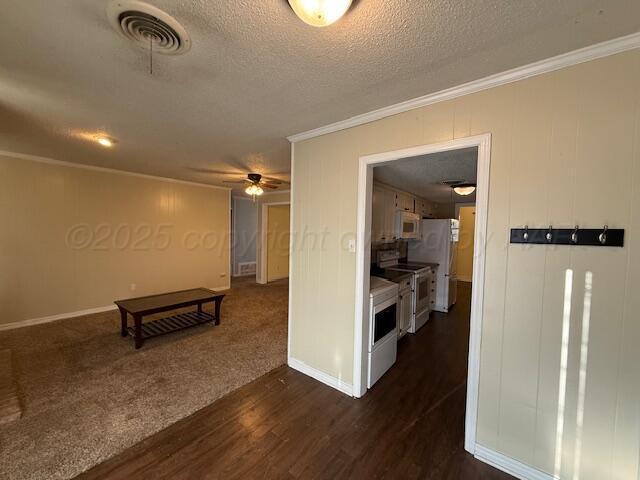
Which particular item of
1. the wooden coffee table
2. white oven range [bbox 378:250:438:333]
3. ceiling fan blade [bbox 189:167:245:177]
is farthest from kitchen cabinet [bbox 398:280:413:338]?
ceiling fan blade [bbox 189:167:245:177]

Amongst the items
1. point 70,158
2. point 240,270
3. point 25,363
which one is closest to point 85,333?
point 25,363

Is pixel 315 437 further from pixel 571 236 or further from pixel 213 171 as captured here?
pixel 213 171

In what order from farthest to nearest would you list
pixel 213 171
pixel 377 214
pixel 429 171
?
pixel 213 171, pixel 377 214, pixel 429 171

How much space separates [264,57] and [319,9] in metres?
0.57

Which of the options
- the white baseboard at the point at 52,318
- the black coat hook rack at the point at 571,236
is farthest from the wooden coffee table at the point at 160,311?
the black coat hook rack at the point at 571,236

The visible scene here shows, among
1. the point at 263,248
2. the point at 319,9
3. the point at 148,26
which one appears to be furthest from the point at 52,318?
the point at 319,9

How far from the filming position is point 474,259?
5.69 feet

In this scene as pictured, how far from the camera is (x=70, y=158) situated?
150 inches

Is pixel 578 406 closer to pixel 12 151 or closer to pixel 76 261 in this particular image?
pixel 76 261

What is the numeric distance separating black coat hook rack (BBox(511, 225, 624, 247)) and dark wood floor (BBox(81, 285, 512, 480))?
150 centimetres

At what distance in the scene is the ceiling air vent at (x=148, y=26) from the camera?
1.13 metres

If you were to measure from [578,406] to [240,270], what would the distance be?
7379mm

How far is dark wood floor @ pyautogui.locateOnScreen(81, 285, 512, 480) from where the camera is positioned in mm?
1604

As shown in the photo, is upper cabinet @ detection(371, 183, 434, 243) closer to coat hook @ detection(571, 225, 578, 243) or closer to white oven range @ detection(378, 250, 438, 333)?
white oven range @ detection(378, 250, 438, 333)
